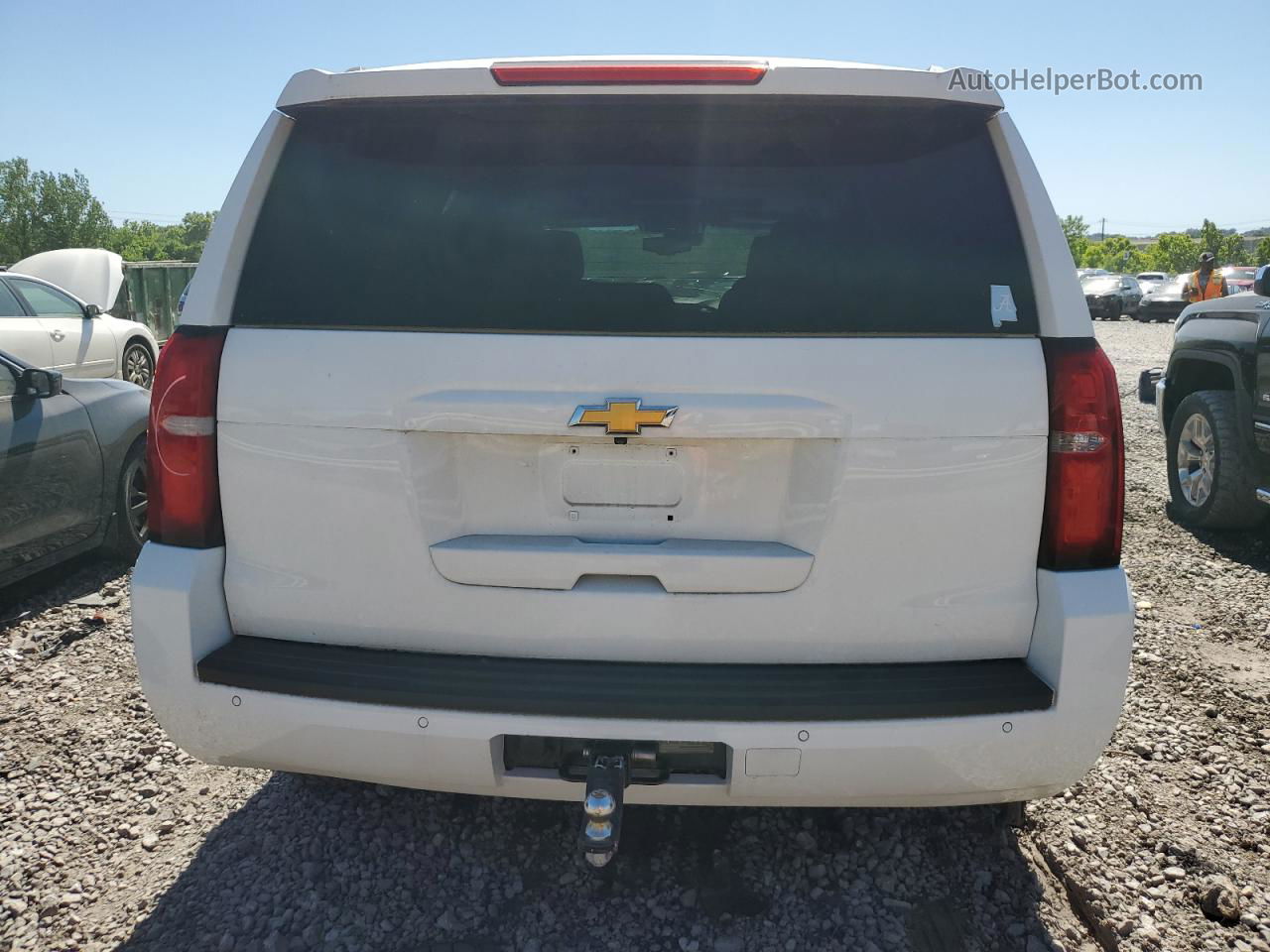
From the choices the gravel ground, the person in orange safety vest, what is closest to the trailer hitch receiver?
the gravel ground

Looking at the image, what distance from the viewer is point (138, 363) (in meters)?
11.3

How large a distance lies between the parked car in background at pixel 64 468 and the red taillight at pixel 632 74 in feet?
11.0

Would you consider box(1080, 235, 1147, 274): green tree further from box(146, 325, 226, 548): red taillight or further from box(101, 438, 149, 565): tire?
box(146, 325, 226, 548): red taillight

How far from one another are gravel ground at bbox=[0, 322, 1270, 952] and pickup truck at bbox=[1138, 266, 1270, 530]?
259 centimetres

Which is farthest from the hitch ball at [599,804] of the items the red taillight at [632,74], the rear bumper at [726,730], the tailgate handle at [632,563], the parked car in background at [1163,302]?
the parked car in background at [1163,302]

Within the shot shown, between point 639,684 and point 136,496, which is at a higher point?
point 639,684

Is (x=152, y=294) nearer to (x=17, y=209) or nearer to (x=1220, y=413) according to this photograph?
(x=1220, y=413)

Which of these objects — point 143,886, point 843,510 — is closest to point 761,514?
point 843,510

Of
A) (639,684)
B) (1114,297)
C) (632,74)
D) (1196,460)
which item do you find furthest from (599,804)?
(1114,297)

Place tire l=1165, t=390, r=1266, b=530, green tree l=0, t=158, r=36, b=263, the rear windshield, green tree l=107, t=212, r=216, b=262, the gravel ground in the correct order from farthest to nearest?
green tree l=107, t=212, r=216, b=262
green tree l=0, t=158, r=36, b=263
tire l=1165, t=390, r=1266, b=530
the gravel ground
the rear windshield

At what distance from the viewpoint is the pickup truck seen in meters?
5.32

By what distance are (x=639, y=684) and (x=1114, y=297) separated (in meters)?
37.1

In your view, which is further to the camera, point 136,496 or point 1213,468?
point 1213,468

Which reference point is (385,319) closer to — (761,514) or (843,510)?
(761,514)
